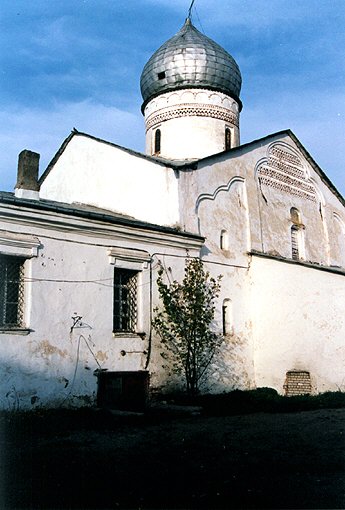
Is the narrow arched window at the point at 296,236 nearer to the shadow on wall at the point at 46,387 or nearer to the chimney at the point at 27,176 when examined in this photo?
the chimney at the point at 27,176

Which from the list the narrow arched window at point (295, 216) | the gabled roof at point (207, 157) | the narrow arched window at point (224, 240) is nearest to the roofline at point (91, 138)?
the gabled roof at point (207, 157)

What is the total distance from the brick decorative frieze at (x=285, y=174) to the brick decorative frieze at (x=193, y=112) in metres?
2.21

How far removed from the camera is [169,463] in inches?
248

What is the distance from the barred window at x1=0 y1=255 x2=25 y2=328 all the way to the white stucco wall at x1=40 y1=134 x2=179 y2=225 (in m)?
4.56

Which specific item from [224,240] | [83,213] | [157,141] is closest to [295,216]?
[224,240]

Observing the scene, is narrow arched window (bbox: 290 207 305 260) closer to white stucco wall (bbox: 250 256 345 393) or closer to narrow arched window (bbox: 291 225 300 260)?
narrow arched window (bbox: 291 225 300 260)

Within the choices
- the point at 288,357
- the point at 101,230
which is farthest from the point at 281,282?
the point at 101,230

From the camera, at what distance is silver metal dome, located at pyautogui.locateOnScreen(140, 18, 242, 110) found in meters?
18.4

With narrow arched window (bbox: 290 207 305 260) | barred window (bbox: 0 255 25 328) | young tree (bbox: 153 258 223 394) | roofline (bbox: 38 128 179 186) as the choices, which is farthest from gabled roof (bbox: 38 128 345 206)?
barred window (bbox: 0 255 25 328)

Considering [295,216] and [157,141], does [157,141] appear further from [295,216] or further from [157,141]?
[295,216]

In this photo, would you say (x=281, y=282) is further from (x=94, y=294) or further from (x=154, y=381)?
(x=94, y=294)

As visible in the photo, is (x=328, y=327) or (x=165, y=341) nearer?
(x=165, y=341)

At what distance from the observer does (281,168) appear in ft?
57.2

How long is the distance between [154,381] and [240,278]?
418 cm
